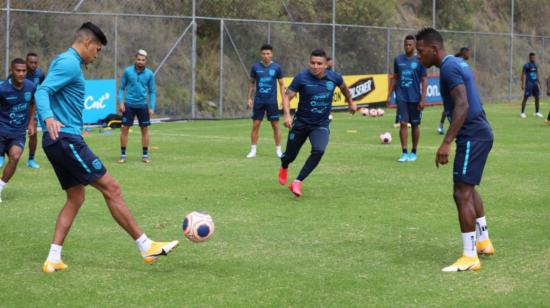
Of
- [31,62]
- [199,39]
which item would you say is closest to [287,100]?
[31,62]

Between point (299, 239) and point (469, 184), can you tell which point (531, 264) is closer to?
point (469, 184)

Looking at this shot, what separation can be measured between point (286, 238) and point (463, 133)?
7.33 feet

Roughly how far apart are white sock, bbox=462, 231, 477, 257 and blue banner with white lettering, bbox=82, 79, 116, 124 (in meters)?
17.6

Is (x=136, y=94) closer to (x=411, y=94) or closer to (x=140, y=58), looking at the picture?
(x=140, y=58)

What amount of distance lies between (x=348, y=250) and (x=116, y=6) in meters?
20.8

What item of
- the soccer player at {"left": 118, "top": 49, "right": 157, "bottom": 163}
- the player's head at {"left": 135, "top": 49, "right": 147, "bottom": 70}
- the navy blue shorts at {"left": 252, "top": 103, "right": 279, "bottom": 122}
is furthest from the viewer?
the navy blue shorts at {"left": 252, "top": 103, "right": 279, "bottom": 122}

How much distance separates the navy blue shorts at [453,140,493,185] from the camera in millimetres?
8148

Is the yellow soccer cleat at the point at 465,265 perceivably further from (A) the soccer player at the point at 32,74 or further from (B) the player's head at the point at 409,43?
(A) the soccer player at the point at 32,74

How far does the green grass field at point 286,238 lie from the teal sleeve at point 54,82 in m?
1.43

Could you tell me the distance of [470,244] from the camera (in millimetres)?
8086

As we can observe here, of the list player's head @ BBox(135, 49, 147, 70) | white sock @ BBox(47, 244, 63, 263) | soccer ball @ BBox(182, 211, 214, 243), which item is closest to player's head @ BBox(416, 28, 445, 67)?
soccer ball @ BBox(182, 211, 214, 243)

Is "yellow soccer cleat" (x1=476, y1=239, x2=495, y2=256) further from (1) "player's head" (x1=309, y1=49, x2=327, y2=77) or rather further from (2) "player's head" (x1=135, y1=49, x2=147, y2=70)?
(2) "player's head" (x1=135, y1=49, x2=147, y2=70)

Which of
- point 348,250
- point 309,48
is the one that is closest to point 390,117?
point 309,48

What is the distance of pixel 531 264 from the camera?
27.0 ft
